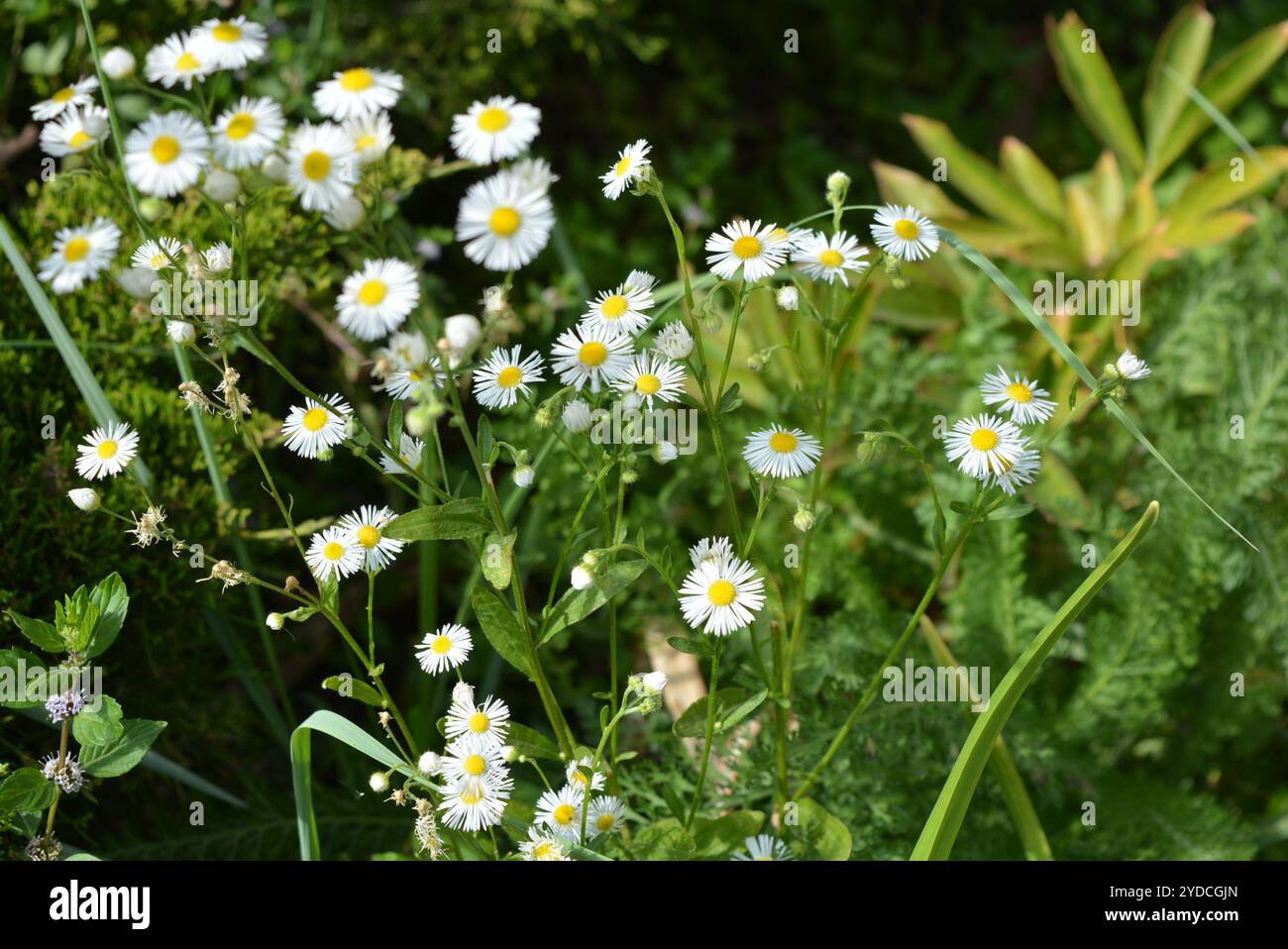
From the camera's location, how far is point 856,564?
50.7 inches

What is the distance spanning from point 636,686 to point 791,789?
449 millimetres

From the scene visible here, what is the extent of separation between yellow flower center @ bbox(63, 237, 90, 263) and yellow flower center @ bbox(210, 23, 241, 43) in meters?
0.18

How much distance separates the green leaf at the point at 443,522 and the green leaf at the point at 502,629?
67 millimetres

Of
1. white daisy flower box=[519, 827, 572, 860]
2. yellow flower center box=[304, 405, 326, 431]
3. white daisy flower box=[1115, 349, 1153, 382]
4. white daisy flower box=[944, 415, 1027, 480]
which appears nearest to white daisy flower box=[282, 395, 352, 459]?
yellow flower center box=[304, 405, 326, 431]

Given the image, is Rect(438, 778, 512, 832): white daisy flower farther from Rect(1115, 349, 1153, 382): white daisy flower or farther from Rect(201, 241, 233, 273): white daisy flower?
Rect(1115, 349, 1153, 382): white daisy flower

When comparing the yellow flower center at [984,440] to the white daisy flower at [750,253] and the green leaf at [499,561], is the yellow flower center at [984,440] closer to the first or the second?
the white daisy flower at [750,253]

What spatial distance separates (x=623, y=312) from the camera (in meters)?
0.79

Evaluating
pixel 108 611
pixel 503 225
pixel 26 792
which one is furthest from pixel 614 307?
pixel 26 792

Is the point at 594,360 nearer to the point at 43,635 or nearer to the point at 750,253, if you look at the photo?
the point at 750,253

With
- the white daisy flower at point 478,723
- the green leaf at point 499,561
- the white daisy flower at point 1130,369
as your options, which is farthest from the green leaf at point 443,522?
the white daisy flower at point 1130,369

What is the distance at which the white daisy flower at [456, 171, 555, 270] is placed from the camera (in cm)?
66

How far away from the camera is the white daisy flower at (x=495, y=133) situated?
710 mm

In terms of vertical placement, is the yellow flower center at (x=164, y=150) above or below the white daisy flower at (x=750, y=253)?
above

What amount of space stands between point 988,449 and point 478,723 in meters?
0.42
